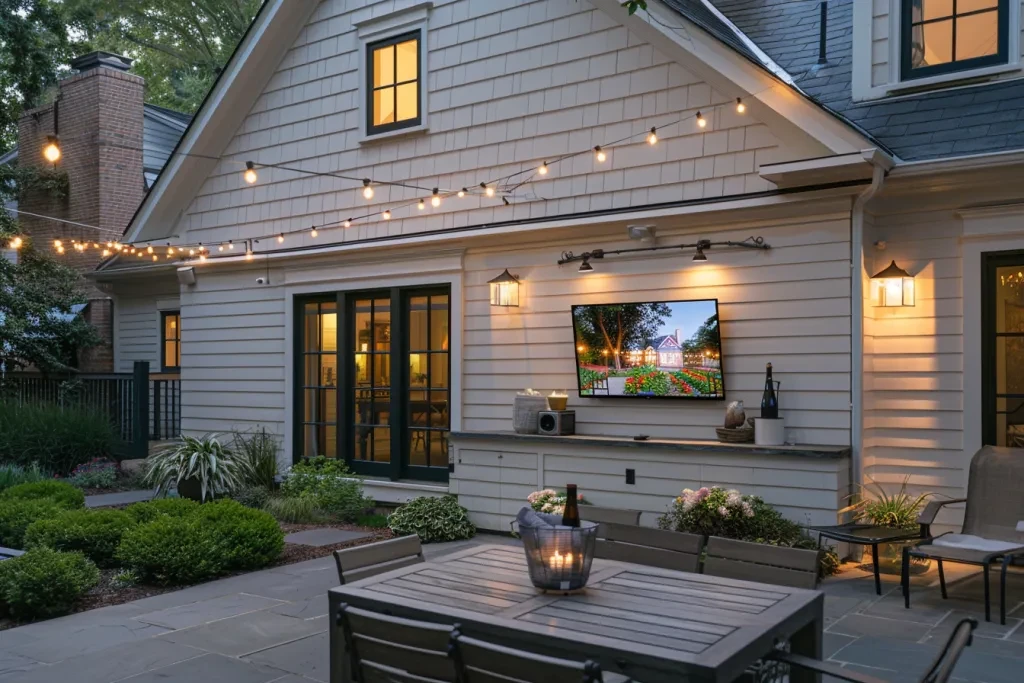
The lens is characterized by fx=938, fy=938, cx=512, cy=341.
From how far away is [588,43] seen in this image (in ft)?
28.0

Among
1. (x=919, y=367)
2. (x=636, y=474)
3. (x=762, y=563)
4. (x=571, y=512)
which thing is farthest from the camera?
(x=636, y=474)

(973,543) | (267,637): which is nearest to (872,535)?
(973,543)

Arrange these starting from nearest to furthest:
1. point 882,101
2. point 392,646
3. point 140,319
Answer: point 392,646
point 882,101
point 140,319

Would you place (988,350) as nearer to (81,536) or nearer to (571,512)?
(571,512)

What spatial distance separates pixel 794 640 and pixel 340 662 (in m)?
1.81

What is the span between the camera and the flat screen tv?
7742 millimetres

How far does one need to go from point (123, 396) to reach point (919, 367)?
1060 cm

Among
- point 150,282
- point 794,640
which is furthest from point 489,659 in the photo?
point 150,282

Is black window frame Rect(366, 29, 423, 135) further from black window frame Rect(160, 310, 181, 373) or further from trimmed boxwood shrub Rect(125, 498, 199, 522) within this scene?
black window frame Rect(160, 310, 181, 373)

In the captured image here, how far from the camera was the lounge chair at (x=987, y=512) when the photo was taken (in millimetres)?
5852

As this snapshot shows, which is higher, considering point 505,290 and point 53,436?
point 505,290

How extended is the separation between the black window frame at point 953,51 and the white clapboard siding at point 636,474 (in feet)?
10.4

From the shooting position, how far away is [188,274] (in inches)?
469

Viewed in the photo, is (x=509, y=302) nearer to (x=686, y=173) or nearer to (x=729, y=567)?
(x=686, y=173)
